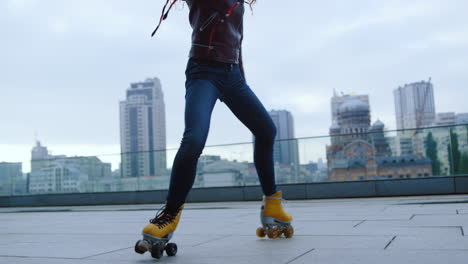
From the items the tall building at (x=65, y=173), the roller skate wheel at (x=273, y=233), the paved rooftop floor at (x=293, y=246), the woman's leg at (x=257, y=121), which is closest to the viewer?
the paved rooftop floor at (x=293, y=246)

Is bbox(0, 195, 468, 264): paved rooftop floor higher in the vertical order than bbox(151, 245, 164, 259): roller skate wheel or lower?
lower

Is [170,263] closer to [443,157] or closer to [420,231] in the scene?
[420,231]

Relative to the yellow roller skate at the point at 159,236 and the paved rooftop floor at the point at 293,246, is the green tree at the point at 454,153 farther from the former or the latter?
the yellow roller skate at the point at 159,236

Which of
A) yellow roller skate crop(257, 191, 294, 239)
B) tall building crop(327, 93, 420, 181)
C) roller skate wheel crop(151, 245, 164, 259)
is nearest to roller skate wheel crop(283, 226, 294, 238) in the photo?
yellow roller skate crop(257, 191, 294, 239)

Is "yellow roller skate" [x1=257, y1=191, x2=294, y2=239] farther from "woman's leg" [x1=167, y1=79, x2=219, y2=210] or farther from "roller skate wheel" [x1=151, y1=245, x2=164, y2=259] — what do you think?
"roller skate wheel" [x1=151, y1=245, x2=164, y2=259]

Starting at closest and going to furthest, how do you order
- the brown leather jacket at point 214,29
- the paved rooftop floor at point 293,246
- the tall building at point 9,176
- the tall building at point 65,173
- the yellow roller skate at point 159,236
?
1. the paved rooftop floor at point 293,246
2. the yellow roller skate at point 159,236
3. the brown leather jacket at point 214,29
4. the tall building at point 65,173
5. the tall building at point 9,176

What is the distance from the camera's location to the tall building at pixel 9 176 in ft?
46.4

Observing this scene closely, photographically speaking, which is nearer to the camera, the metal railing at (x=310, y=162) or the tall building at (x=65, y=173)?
the metal railing at (x=310, y=162)

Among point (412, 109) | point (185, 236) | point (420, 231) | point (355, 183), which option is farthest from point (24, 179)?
point (412, 109)

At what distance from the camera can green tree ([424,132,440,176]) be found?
10.1 m

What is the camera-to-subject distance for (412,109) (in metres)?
196

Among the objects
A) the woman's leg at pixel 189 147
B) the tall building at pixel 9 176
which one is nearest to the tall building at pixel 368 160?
the woman's leg at pixel 189 147

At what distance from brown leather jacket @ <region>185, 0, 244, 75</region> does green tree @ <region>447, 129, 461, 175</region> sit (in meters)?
8.18

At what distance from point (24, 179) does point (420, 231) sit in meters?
12.8
